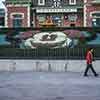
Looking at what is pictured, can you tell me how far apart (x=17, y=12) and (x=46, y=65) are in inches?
1285

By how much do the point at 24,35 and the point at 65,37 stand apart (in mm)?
2672

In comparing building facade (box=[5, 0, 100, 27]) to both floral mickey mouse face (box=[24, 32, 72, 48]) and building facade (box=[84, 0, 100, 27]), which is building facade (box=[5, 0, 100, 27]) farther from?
floral mickey mouse face (box=[24, 32, 72, 48])

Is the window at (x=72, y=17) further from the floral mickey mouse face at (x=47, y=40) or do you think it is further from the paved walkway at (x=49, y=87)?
the paved walkway at (x=49, y=87)

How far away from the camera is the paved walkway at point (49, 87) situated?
15980 mm

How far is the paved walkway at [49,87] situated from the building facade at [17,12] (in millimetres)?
33595

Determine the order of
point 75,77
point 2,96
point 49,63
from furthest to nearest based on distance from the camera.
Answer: point 49,63
point 75,77
point 2,96

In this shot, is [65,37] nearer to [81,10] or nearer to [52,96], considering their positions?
[52,96]

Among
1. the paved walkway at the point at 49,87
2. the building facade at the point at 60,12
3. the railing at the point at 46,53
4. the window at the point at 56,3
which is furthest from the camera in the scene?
the window at the point at 56,3

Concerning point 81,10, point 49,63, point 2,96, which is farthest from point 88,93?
point 81,10

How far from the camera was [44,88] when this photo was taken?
18.6m

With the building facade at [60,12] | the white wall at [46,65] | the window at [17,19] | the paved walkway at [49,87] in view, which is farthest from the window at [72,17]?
the paved walkway at [49,87]

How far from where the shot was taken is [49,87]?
1911 centimetres

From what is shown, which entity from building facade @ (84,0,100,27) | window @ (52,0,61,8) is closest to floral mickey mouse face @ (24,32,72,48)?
building facade @ (84,0,100,27)

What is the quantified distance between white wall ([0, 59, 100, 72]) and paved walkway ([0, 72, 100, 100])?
140cm
